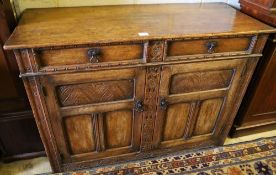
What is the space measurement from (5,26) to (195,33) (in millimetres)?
853

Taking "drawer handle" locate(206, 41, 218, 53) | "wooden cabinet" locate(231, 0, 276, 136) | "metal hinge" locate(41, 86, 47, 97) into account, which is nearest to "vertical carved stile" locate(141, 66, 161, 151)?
"drawer handle" locate(206, 41, 218, 53)

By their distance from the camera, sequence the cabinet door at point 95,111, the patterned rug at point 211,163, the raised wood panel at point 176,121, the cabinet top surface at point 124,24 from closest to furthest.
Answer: the cabinet top surface at point 124,24 < the cabinet door at point 95,111 < the raised wood panel at point 176,121 < the patterned rug at point 211,163

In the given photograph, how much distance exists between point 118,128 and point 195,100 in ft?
1.47

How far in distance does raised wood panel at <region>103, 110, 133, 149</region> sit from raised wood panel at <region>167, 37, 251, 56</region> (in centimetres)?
40

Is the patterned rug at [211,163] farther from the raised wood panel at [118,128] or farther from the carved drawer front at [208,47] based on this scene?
the carved drawer front at [208,47]

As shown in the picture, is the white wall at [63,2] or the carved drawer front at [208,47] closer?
the carved drawer front at [208,47]

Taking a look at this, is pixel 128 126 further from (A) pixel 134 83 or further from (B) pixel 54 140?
(B) pixel 54 140

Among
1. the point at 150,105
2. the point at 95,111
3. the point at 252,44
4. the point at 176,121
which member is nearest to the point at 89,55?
the point at 95,111

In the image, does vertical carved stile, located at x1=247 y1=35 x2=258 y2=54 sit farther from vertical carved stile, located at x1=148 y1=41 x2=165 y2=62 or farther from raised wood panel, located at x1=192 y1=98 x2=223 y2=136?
vertical carved stile, located at x1=148 y1=41 x2=165 y2=62

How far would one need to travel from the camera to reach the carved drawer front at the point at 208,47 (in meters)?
1.07

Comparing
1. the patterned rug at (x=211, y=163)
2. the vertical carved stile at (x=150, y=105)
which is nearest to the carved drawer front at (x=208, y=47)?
the vertical carved stile at (x=150, y=105)

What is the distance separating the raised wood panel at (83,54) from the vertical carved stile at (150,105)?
0.40 ft

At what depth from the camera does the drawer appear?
3.14 ft

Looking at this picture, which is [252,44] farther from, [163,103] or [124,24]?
[124,24]
